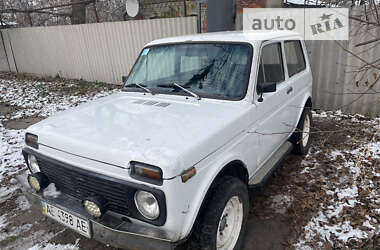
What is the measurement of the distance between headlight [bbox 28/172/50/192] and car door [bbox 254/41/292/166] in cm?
210

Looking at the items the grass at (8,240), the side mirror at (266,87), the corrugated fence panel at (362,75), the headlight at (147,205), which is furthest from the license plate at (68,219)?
the corrugated fence panel at (362,75)

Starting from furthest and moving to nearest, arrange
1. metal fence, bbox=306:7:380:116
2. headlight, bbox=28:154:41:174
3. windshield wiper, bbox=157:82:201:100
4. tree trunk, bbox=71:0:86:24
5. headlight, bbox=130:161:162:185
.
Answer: tree trunk, bbox=71:0:86:24 → metal fence, bbox=306:7:380:116 → windshield wiper, bbox=157:82:201:100 → headlight, bbox=28:154:41:174 → headlight, bbox=130:161:162:185

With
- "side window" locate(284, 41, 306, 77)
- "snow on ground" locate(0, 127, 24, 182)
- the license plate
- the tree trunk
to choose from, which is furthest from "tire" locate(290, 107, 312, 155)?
the tree trunk

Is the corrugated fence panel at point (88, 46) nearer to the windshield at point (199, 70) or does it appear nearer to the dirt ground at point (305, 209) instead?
the windshield at point (199, 70)

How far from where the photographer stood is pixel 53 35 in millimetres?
11891

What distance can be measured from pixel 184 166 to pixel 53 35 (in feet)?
39.8

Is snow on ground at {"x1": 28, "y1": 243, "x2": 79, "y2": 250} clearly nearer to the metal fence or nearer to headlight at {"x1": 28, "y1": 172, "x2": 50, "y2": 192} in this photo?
headlight at {"x1": 28, "y1": 172, "x2": 50, "y2": 192}

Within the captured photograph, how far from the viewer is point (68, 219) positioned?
2.34 m

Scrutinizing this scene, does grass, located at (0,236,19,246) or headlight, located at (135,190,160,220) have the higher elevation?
headlight, located at (135,190,160,220)

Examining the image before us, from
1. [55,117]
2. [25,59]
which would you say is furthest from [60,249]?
[25,59]

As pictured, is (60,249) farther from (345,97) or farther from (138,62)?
(345,97)

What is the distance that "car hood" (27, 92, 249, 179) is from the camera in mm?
2033

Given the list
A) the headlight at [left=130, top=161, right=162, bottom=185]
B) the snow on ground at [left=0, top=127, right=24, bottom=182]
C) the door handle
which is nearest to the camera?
the headlight at [left=130, top=161, right=162, bottom=185]

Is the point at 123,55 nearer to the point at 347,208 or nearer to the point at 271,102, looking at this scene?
the point at 271,102
